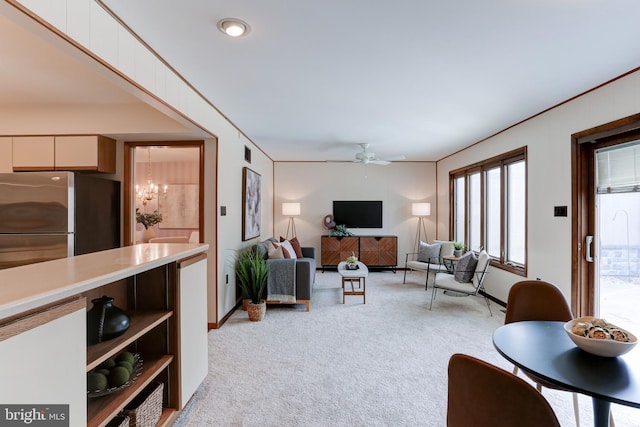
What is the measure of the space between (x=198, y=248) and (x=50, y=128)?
2465 millimetres

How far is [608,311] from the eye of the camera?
9.50 feet

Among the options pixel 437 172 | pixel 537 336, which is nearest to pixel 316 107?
pixel 537 336

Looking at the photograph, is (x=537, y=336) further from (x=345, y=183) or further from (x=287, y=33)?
(x=345, y=183)

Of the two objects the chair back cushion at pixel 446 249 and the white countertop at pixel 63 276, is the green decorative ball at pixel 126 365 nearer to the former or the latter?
the white countertop at pixel 63 276

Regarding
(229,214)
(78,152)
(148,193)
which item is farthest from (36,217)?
(148,193)

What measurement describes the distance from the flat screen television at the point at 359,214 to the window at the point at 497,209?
66.3 inches

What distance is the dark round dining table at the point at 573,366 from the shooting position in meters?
1.08

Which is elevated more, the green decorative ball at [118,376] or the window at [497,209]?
the window at [497,209]

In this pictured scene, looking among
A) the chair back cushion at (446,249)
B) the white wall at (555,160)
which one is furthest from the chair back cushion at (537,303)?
the chair back cushion at (446,249)

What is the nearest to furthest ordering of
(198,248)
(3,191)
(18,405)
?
(18,405), (198,248), (3,191)

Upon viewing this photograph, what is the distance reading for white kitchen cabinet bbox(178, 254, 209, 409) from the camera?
1.94 metres

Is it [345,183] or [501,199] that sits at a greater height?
[345,183]

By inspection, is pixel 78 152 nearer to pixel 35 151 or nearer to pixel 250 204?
pixel 35 151

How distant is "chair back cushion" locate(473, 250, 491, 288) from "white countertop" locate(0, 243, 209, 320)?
3603 mm
